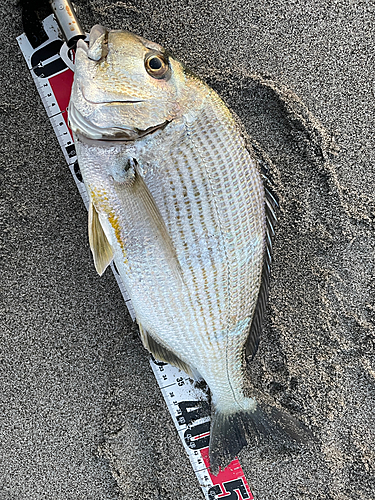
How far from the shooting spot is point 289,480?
6.08ft

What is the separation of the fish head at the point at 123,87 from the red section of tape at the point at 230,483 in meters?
1.53

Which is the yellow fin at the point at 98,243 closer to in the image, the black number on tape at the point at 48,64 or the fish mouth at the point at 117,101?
the fish mouth at the point at 117,101

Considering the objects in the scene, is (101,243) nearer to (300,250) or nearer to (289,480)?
(300,250)

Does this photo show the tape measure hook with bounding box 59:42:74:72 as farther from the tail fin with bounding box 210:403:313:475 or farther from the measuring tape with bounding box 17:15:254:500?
the tail fin with bounding box 210:403:313:475

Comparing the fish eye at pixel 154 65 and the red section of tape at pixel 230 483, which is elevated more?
the fish eye at pixel 154 65

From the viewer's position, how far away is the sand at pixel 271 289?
1832 mm

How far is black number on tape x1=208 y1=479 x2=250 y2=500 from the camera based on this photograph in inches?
71.9

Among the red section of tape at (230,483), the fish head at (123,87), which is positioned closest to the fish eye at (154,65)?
the fish head at (123,87)

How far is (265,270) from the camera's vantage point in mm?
1611

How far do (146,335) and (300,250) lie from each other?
852 millimetres

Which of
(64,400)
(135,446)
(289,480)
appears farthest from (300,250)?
(64,400)

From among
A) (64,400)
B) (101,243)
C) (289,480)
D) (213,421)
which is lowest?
(289,480)

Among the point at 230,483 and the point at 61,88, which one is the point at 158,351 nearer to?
the point at 230,483

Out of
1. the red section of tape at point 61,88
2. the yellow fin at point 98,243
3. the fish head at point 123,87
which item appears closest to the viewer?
the fish head at point 123,87
